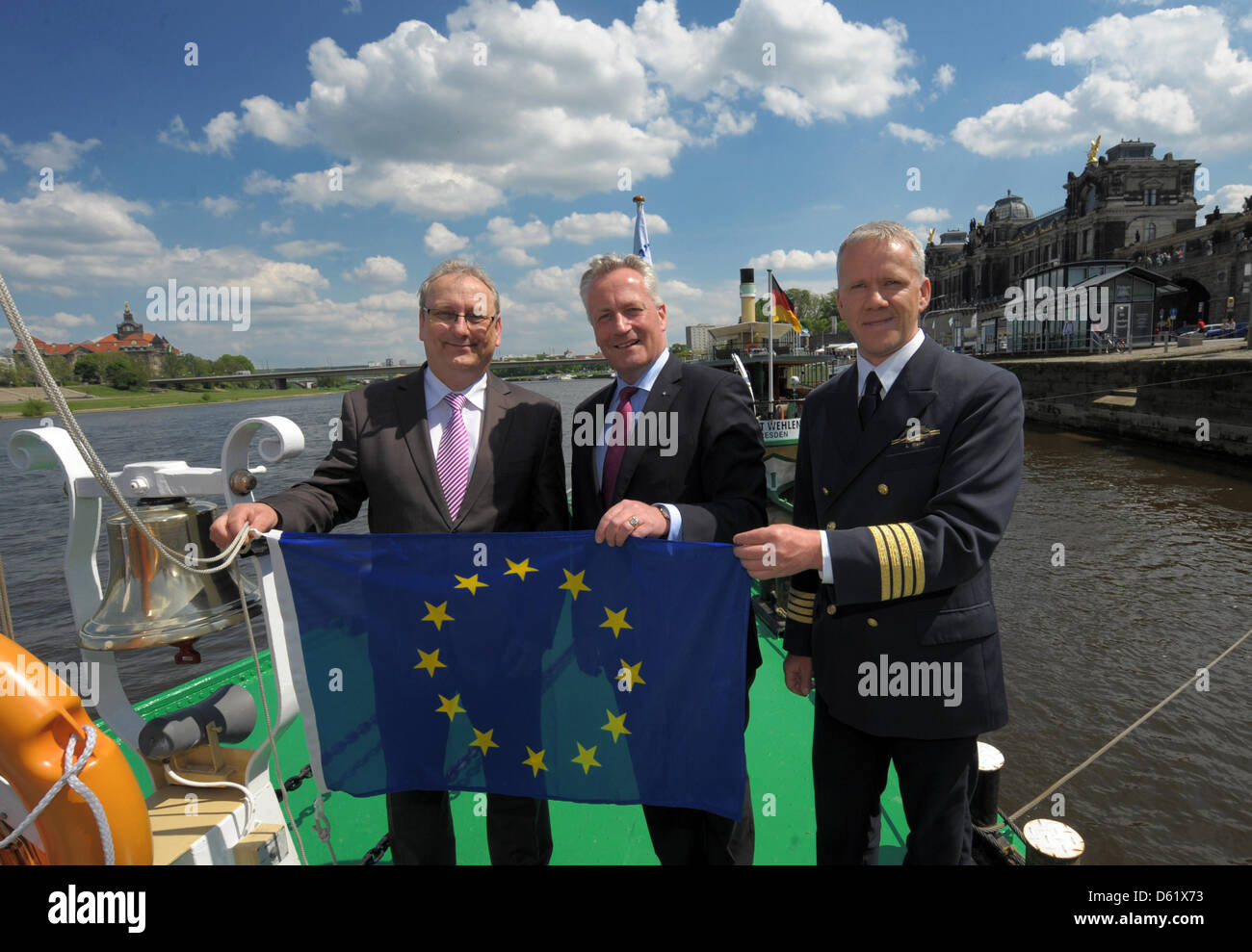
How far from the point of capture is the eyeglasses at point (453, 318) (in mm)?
2830

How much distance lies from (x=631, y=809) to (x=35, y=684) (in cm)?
281

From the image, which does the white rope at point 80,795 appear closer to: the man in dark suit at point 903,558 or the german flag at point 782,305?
the man in dark suit at point 903,558

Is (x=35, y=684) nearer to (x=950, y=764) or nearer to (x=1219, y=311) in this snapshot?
(x=950, y=764)

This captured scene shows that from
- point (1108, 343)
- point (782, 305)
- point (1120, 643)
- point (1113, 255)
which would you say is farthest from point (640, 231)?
point (1113, 255)

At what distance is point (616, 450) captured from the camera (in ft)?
9.07

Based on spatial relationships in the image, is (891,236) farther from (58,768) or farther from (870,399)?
(58,768)

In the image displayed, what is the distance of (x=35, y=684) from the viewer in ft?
6.37

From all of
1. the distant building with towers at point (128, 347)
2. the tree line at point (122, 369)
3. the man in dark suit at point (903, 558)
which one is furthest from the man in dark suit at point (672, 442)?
the distant building with towers at point (128, 347)

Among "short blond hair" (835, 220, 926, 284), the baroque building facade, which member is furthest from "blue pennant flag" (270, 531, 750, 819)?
the baroque building facade

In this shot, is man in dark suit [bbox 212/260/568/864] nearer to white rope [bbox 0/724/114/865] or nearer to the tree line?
white rope [bbox 0/724/114/865]

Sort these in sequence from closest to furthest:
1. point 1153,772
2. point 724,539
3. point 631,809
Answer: point 724,539, point 631,809, point 1153,772

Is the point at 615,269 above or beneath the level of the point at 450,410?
above

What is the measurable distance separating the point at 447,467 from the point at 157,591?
1.26 metres
